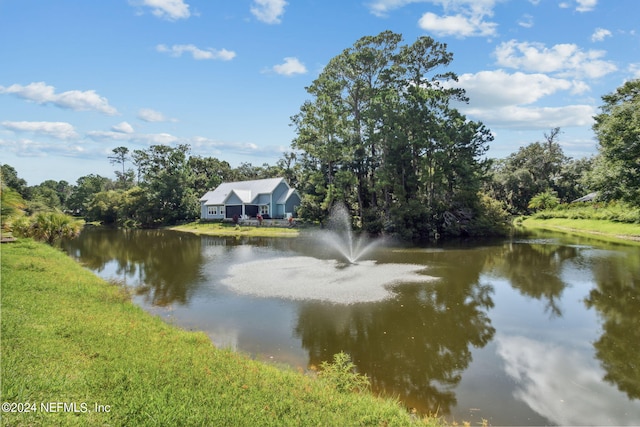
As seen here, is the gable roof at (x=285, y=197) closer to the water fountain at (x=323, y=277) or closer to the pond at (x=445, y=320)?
the water fountain at (x=323, y=277)

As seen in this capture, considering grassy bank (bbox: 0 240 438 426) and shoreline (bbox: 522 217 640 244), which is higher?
shoreline (bbox: 522 217 640 244)

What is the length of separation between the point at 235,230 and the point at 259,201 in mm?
8679

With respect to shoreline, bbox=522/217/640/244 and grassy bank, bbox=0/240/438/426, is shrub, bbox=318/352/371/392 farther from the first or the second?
shoreline, bbox=522/217/640/244

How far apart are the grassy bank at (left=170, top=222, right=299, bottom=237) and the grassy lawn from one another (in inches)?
1274

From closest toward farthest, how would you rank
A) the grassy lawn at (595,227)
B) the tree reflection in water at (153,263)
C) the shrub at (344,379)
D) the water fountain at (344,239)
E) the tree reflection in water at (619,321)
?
the shrub at (344,379), the tree reflection in water at (619,321), the tree reflection in water at (153,263), the water fountain at (344,239), the grassy lawn at (595,227)

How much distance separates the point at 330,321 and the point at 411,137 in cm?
2884

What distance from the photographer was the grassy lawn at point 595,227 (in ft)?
111

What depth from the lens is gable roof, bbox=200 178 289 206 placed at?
5194 centimetres

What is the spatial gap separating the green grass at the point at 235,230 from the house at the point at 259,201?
3.36 m

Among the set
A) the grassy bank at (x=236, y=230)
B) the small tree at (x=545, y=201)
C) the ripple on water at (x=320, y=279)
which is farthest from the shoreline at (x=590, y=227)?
the grassy bank at (x=236, y=230)

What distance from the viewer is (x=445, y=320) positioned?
12234 mm

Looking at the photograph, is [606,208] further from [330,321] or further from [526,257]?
[330,321]

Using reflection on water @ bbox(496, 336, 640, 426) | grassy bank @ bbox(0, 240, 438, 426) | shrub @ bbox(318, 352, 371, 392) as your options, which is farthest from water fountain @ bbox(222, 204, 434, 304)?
grassy bank @ bbox(0, 240, 438, 426)

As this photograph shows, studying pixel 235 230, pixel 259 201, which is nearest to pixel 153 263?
pixel 235 230
